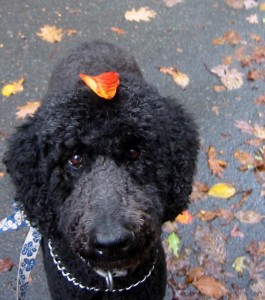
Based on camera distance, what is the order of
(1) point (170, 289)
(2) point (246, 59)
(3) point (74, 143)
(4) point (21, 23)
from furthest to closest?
(4) point (21, 23)
(2) point (246, 59)
(1) point (170, 289)
(3) point (74, 143)

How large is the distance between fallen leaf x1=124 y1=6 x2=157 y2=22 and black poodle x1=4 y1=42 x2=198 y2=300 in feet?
11.1

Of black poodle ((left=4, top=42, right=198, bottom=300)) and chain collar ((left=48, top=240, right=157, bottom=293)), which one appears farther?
chain collar ((left=48, top=240, right=157, bottom=293))

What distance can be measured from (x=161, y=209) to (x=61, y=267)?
680mm

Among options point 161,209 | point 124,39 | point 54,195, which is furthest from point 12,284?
point 124,39

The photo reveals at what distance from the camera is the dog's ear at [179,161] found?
8.95 ft

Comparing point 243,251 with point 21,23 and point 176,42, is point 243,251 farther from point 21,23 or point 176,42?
point 21,23

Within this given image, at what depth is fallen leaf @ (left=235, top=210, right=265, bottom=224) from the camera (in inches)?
162

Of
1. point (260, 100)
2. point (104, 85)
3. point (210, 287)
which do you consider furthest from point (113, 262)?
point (260, 100)

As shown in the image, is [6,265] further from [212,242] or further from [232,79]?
[232,79]

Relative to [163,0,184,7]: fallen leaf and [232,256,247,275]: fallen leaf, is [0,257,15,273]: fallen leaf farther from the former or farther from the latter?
[163,0,184,7]: fallen leaf

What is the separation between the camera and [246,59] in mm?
5516

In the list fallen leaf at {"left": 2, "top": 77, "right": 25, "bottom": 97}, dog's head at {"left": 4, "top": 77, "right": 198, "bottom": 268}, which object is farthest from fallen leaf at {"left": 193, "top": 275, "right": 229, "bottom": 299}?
fallen leaf at {"left": 2, "top": 77, "right": 25, "bottom": 97}

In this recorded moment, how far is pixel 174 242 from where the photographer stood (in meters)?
3.94

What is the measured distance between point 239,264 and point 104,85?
197 cm
